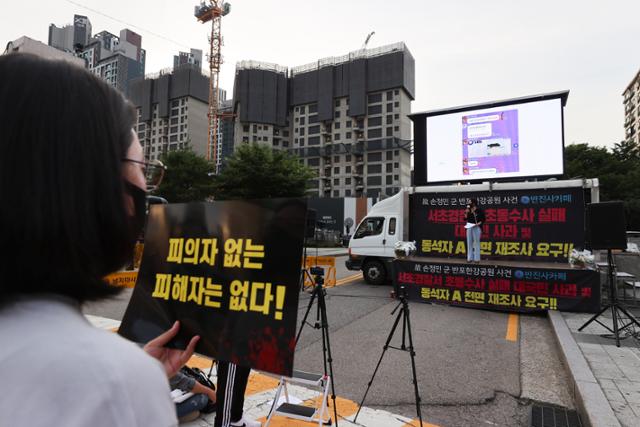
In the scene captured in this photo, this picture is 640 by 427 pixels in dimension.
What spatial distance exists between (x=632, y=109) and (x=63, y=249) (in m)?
110

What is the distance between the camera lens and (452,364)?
16.1 ft

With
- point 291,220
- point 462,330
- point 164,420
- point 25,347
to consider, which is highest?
point 291,220

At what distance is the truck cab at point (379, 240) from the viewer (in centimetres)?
1178

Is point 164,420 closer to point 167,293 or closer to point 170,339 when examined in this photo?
point 170,339

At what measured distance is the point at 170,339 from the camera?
5.31ft

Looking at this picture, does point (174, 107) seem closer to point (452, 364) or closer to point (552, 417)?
point (452, 364)

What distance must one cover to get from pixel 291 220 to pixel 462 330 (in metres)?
5.98

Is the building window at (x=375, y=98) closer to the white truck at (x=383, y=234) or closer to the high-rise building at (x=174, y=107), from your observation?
the high-rise building at (x=174, y=107)

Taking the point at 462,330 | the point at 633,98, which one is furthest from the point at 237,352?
the point at 633,98

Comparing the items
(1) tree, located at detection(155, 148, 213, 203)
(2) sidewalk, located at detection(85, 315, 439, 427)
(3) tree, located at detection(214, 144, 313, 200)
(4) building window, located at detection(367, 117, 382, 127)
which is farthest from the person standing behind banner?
(4) building window, located at detection(367, 117, 382, 127)

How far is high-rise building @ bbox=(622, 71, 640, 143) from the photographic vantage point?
78750 millimetres

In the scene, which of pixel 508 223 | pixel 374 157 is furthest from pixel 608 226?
pixel 374 157

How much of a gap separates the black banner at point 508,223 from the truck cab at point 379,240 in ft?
2.26

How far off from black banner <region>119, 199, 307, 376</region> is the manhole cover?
3018mm
